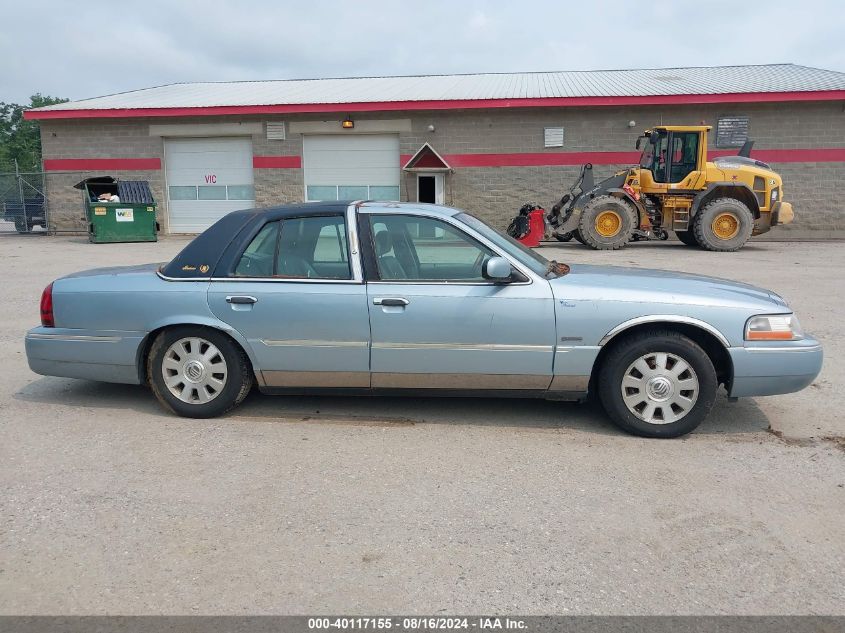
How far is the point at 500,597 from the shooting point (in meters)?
2.74

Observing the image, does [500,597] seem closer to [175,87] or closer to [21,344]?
[21,344]

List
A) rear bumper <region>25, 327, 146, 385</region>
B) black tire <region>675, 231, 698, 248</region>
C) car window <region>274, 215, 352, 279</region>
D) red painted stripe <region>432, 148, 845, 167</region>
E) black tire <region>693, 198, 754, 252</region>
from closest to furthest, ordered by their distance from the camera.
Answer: car window <region>274, 215, 352, 279</region>
rear bumper <region>25, 327, 146, 385</region>
black tire <region>693, 198, 754, 252</region>
black tire <region>675, 231, 698, 248</region>
red painted stripe <region>432, 148, 845, 167</region>

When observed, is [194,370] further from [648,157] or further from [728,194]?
[728,194]

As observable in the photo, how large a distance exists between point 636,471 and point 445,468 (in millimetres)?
1077

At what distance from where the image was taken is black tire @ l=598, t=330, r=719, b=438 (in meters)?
4.34

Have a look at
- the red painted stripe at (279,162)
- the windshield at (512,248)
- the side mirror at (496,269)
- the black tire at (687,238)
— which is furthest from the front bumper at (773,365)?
the red painted stripe at (279,162)

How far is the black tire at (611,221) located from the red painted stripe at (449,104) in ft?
18.0

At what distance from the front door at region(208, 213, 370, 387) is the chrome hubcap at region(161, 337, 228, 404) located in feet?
0.88

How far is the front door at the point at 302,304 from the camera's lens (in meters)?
4.59

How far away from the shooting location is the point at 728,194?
1694cm

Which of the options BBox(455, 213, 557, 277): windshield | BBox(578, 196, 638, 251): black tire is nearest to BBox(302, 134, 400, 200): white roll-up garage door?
BBox(578, 196, 638, 251): black tire

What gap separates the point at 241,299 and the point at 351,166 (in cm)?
1882

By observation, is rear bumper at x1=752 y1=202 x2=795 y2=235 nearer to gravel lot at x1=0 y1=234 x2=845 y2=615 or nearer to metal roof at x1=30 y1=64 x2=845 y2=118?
metal roof at x1=30 y1=64 x2=845 y2=118

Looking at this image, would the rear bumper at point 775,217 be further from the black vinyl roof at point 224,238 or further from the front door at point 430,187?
the black vinyl roof at point 224,238
